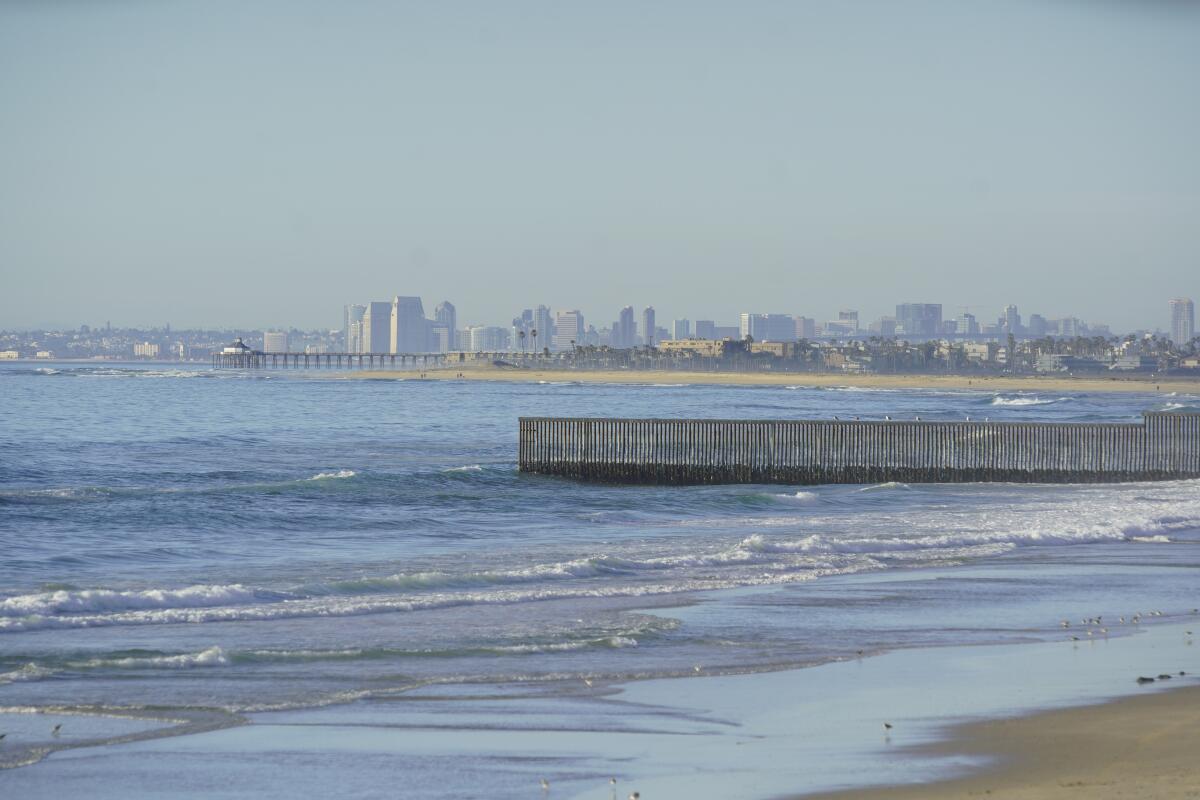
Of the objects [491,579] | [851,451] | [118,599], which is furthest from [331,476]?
[118,599]

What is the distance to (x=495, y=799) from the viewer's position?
26.1 feet

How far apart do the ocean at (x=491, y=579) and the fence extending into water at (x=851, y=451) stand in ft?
4.01

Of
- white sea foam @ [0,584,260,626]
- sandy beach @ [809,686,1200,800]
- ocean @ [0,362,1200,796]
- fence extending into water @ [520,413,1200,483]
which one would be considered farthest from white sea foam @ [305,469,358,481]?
sandy beach @ [809,686,1200,800]

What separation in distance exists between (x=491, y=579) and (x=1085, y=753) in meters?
9.73

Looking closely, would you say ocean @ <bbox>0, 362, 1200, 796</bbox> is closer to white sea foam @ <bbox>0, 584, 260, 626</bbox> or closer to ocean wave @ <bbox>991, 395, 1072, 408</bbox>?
white sea foam @ <bbox>0, 584, 260, 626</bbox>

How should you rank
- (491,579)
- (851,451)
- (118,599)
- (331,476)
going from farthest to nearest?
1. (851,451)
2. (331,476)
3. (491,579)
4. (118,599)

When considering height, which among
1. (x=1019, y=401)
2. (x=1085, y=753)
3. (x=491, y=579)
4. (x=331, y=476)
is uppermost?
(x=1085, y=753)

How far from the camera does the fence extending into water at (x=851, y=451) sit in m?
35.3

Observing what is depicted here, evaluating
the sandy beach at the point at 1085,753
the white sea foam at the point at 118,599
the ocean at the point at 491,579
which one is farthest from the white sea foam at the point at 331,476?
the sandy beach at the point at 1085,753

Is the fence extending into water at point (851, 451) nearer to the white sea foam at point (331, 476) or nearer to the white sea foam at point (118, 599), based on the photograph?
the white sea foam at point (331, 476)

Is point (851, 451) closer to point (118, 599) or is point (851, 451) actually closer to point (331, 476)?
point (331, 476)

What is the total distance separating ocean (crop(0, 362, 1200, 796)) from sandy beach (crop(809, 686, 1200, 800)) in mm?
2671

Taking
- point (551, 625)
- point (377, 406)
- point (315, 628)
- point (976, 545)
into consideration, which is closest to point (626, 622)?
point (551, 625)

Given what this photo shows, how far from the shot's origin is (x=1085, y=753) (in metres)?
8.80
